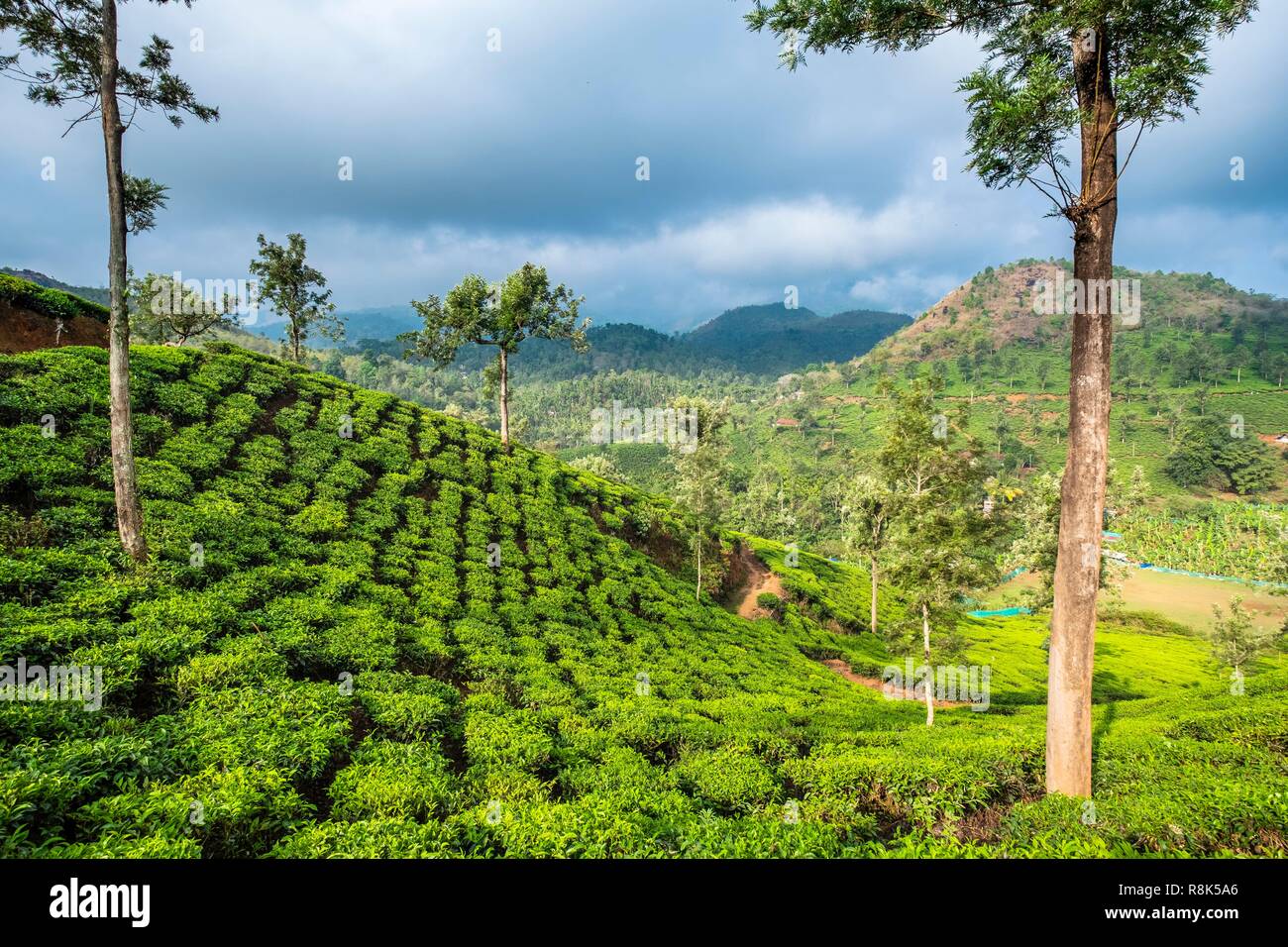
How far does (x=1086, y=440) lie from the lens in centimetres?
696

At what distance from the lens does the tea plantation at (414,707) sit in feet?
18.7

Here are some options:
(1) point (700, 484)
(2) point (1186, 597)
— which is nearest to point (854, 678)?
(1) point (700, 484)

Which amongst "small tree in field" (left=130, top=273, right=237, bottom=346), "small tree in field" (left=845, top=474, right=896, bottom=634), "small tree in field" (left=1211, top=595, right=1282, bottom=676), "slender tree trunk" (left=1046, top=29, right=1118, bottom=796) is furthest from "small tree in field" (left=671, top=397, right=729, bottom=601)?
"small tree in field" (left=130, top=273, right=237, bottom=346)

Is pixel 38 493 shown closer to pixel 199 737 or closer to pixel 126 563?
pixel 126 563

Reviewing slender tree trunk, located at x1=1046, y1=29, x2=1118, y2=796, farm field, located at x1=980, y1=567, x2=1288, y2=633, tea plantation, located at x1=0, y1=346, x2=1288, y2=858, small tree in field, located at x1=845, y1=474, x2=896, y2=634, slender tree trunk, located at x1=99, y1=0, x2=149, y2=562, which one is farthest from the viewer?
farm field, located at x1=980, y1=567, x2=1288, y2=633

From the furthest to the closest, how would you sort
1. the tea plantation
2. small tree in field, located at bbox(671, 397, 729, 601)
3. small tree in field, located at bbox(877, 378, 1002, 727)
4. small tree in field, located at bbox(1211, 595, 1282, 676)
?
small tree in field, located at bbox(671, 397, 729, 601), small tree in field, located at bbox(1211, 595, 1282, 676), small tree in field, located at bbox(877, 378, 1002, 727), the tea plantation

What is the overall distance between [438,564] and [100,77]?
48.6 ft

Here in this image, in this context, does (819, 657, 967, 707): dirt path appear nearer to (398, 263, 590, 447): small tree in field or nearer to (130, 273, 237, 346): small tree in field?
(398, 263, 590, 447): small tree in field

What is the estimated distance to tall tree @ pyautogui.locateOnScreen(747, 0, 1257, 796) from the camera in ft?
21.0

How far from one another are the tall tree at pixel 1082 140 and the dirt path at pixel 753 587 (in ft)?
80.3

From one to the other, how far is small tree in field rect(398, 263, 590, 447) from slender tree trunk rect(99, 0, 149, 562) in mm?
17994

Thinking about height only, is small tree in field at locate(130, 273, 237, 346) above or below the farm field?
above

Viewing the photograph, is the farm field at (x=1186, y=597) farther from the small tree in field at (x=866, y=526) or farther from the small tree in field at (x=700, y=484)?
the small tree in field at (x=700, y=484)
